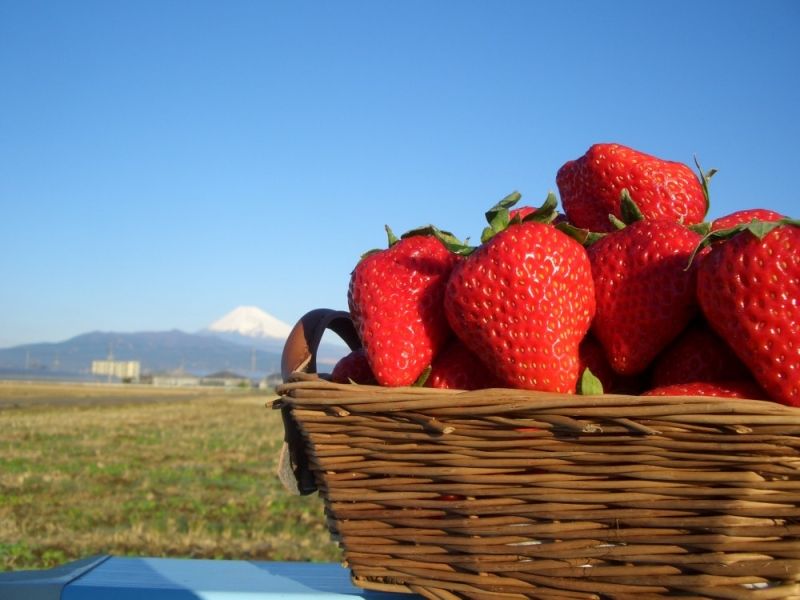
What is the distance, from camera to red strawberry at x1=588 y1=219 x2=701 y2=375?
1.18 m

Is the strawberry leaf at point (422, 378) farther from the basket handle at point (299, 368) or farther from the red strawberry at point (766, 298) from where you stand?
the red strawberry at point (766, 298)

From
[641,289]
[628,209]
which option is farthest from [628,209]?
[641,289]

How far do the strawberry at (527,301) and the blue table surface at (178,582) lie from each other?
15.4 inches

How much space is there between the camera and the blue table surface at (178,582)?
1.27m

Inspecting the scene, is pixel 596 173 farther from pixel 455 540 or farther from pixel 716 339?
pixel 455 540

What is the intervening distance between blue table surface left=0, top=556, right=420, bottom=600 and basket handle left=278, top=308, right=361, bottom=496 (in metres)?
0.16

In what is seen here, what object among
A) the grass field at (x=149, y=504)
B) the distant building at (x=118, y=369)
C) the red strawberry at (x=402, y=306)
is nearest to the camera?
the red strawberry at (x=402, y=306)

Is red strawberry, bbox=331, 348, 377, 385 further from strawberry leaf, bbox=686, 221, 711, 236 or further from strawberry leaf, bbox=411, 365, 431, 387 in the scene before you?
strawberry leaf, bbox=686, 221, 711, 236

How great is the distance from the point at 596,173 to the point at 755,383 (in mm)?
512

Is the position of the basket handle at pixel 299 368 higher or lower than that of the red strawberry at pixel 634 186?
lower

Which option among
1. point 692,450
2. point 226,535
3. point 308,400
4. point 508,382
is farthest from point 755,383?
point 226,535

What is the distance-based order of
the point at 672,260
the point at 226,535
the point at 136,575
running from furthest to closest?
1. the point at 226,535
2. the point at 136,575
3. the point at 672,260

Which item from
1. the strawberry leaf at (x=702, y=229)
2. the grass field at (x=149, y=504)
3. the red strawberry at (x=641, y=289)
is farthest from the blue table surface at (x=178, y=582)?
the grass field at (x=149, y=504)

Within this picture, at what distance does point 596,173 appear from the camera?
1.49 metres
